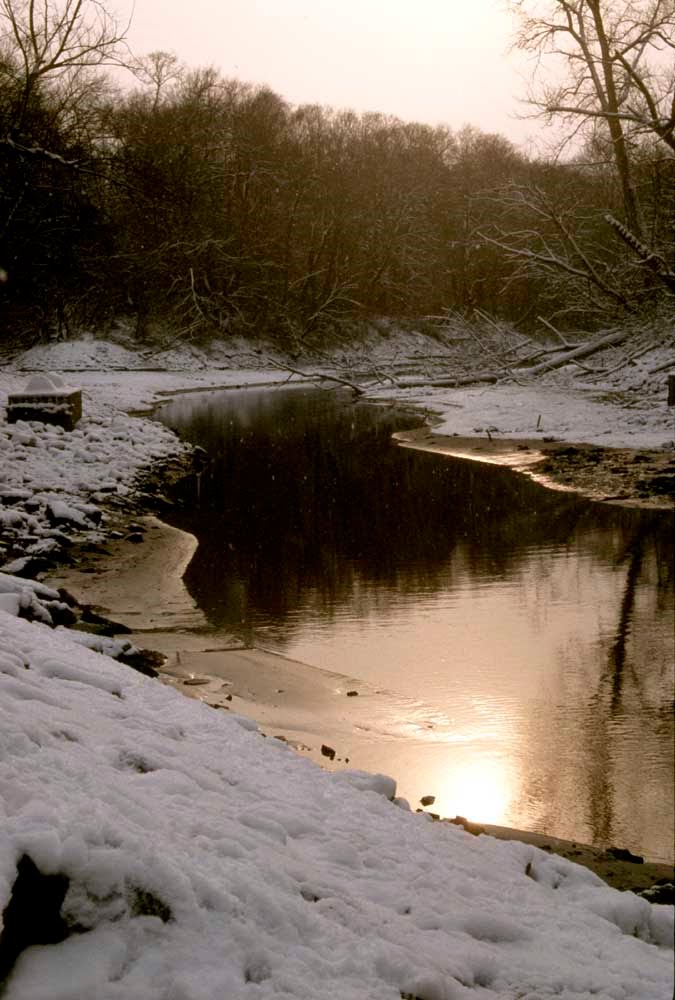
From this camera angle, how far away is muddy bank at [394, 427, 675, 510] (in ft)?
55.8

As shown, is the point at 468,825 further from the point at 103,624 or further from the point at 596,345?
the point at 596,345

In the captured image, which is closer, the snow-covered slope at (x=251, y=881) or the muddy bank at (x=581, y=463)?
the snow-covered slope at (x=251, y=881)

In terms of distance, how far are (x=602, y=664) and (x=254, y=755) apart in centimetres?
430

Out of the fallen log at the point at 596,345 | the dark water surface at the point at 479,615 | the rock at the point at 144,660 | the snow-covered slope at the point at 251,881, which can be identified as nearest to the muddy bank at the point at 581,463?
the dark water surface at the point at 479,615

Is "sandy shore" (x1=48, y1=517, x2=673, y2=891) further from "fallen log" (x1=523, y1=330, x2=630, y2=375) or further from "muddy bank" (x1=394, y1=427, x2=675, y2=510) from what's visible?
"fallen log" (x1=523, y1=330, x2=630, y2=375)

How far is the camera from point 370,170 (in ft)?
211

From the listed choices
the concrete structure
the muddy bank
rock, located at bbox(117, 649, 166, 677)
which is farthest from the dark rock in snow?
the concrete structure

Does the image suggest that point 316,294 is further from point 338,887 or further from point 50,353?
point 338,887

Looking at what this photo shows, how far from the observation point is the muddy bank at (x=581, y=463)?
17000mm

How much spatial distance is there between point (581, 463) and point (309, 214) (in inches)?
1703

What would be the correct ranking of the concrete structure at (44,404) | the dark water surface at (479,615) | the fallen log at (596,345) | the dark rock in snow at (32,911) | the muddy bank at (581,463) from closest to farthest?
the dark rock in snow at (32,911) → the dark water surface at (479,615) → the muddy bank at (581,463) → the concrete structure at (44,404) → the fallen log at (596,345)

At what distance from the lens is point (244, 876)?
3.95 meters

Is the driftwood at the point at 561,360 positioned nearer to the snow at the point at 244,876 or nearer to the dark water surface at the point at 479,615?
the dark water surface at the point at 479,615

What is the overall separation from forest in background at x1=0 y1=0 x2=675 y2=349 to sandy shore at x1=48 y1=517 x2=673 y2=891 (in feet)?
28.1
